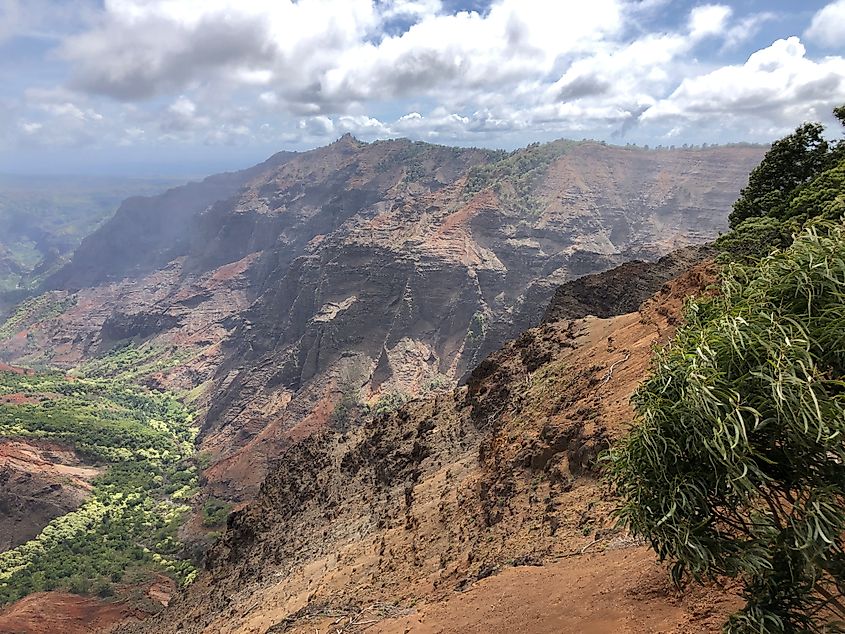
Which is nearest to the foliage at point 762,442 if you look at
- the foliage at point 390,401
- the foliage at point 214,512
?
the foliage at point 214,512

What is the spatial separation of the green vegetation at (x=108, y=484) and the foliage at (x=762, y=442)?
202 feet

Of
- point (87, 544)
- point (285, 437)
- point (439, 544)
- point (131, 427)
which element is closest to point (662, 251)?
point (285, 437)

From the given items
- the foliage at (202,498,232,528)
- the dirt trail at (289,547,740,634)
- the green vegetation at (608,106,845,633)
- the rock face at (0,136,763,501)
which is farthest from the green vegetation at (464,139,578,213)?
the green vegetation at (608,106,845,633)

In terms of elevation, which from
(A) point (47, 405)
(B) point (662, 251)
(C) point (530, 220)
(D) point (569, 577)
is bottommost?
(A) point (47, 405)

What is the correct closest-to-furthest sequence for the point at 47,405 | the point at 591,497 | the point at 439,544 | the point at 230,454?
the point at 591,497, the point at 439,544, the point at 230,454, the point at 47,405

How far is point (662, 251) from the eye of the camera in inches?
3639

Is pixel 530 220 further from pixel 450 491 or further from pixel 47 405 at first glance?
pixel 450 491

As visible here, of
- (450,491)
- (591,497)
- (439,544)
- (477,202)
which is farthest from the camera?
(477,202)

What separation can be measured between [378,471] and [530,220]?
117 metres

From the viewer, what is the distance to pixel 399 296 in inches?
4188

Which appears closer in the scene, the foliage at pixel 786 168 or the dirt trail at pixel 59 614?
the foliage at pixel 786 168

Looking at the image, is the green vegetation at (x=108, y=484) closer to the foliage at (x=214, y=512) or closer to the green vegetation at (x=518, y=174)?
the foliage at (x=214, y=512)

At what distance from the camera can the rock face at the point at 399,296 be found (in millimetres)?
90312

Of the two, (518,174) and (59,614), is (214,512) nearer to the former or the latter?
(59,614)
